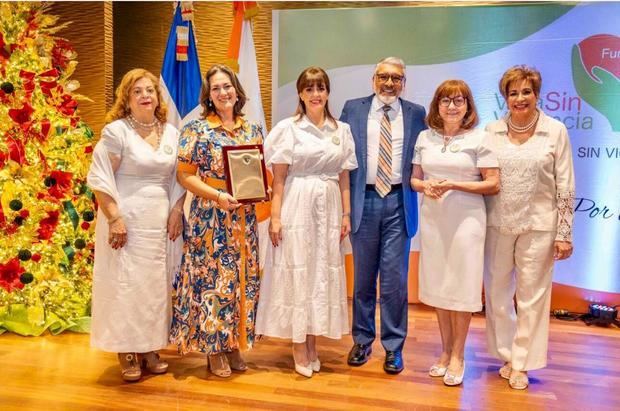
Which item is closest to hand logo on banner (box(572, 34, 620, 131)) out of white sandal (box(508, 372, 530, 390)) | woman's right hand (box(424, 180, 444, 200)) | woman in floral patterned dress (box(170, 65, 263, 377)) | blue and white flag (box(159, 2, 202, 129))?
woman's right hand (box(424, 180, 444, 200))

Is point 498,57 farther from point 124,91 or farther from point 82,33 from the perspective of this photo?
point 82,33

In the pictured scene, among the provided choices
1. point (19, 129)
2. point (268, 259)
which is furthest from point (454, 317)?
point (19, 129)

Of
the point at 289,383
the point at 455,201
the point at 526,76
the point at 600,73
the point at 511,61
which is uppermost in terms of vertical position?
the point at 511,61

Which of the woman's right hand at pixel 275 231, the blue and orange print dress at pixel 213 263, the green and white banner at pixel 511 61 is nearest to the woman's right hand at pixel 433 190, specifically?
the woman's right hand at pixel 275 231

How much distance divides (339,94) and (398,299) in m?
2.13

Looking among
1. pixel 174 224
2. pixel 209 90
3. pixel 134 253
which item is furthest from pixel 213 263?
pixel 209 90

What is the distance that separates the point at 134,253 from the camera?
9.53 feet

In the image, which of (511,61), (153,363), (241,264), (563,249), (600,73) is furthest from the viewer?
(511,61)

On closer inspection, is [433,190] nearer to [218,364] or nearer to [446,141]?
[446,141]

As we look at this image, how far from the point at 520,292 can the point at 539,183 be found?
0.58 metres

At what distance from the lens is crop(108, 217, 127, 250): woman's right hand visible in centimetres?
283

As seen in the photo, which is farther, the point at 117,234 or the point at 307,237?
the point at 307,237

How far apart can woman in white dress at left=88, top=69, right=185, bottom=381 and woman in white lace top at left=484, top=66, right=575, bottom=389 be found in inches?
67.7

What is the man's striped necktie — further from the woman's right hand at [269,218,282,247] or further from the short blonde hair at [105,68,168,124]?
the short blonde hair at [105,68,168,124]
